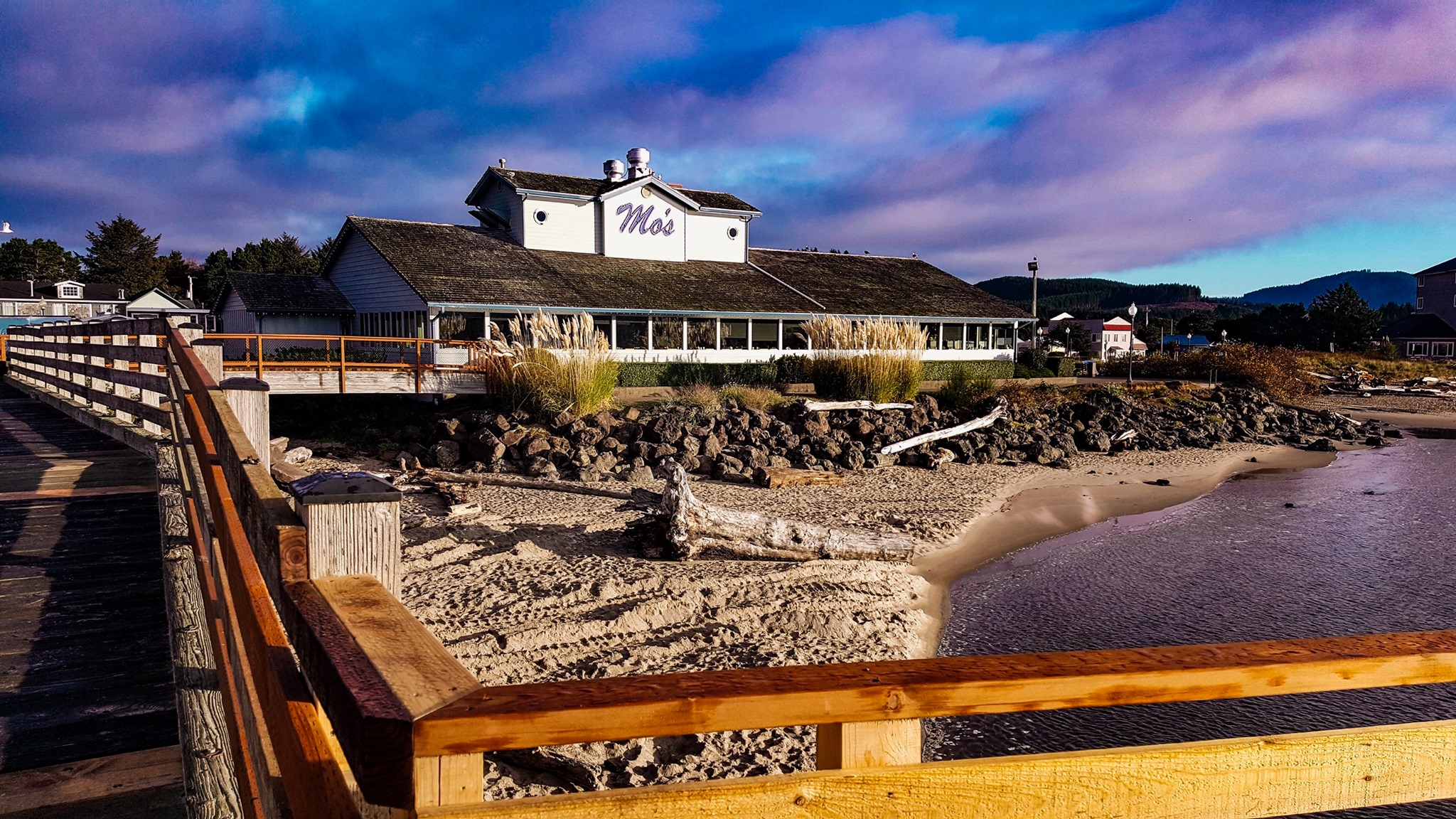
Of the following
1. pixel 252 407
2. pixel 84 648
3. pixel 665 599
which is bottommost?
pixel 665 599

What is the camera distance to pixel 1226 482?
57.1ft

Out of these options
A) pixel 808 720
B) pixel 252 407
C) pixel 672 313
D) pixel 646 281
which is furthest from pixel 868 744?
pixel 646 281

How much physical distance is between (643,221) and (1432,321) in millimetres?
61738

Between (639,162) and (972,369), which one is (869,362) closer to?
(972,369)

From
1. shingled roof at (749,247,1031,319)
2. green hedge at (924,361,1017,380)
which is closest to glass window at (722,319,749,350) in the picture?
shingled roof at (749,247,1031,319)

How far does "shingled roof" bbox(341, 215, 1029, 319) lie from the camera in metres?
24.6

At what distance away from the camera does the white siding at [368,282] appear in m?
24.7

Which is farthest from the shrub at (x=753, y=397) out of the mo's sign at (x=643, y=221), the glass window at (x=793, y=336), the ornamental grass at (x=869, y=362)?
the mo's sign at (x=643, y=221)

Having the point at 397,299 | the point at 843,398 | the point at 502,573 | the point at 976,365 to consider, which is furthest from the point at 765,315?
the point at 502,573

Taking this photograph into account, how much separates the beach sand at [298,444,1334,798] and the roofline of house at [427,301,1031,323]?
381 inches

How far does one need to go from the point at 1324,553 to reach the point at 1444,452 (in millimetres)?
14986

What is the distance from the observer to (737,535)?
9.49m

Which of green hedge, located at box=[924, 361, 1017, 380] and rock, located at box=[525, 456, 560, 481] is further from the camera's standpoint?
green hedge, located at box=[924, 361, 1017, 380]

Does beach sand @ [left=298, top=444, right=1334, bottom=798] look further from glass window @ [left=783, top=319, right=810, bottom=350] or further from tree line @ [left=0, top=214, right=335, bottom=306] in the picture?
tree line @ [left=0, top=214, right=335, bottom=306]
